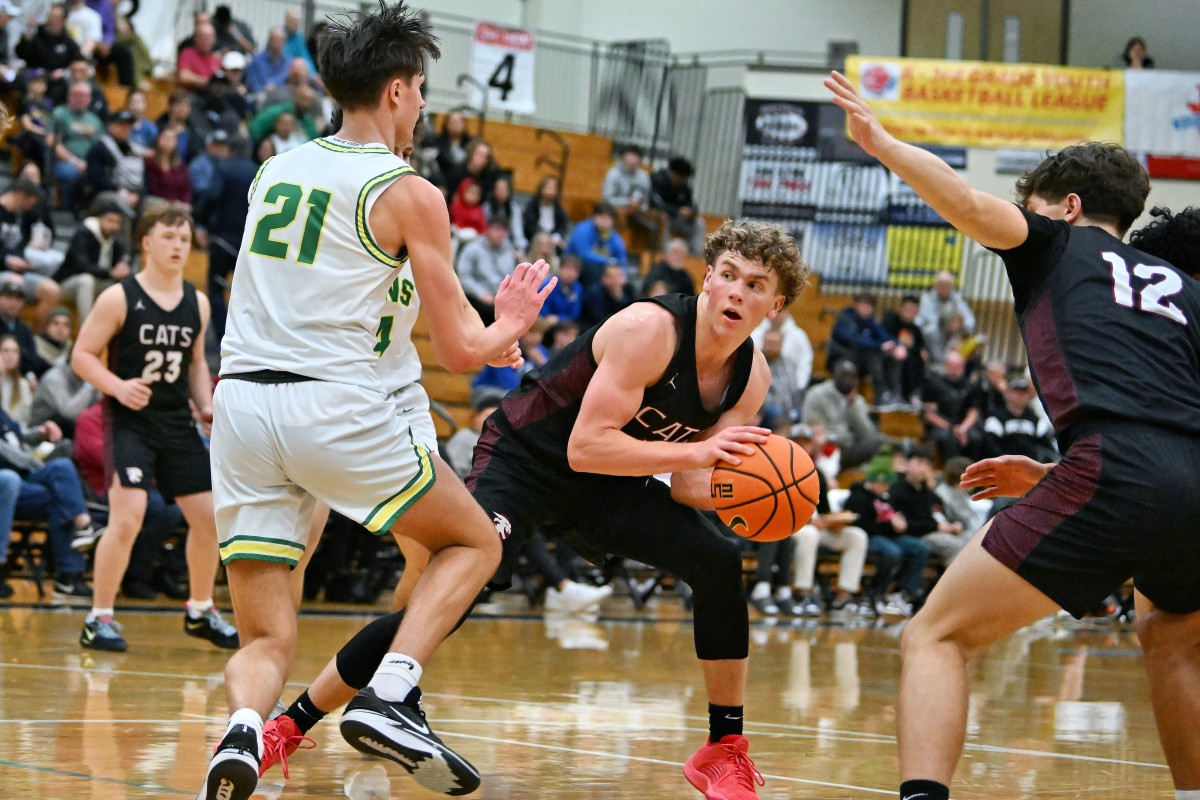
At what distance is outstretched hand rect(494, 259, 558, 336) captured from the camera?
14.1ft

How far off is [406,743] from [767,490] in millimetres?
1452

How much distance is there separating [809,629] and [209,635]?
17.8 feet

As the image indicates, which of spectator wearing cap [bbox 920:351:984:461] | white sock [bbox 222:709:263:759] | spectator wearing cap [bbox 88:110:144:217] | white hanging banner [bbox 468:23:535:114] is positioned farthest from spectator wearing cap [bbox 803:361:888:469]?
white sock [bbox 222:709:263:759]

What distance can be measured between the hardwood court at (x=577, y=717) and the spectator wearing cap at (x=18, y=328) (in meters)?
2.52

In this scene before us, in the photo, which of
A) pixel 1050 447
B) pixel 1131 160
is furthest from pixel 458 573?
pixel 1050 447

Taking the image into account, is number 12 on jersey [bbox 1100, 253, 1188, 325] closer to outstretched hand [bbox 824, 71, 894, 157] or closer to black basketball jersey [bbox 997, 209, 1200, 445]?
black basketball jersey [bbox 997, 209, 1200, 445]

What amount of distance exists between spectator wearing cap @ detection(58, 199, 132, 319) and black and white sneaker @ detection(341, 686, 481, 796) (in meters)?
9.83

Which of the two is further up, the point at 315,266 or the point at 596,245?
the point at 315,266

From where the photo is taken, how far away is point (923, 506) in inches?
544

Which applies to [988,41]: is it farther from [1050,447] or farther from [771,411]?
[771,411]

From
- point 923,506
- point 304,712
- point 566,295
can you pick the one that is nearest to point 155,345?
point 304,712

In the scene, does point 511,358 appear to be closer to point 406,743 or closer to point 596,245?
point 406,743

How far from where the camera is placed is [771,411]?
14070 millimetres

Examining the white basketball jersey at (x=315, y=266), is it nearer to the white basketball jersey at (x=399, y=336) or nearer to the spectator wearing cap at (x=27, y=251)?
the white basketball jersey at (x=399, y=336)
